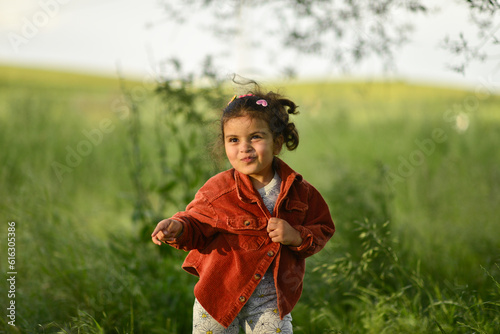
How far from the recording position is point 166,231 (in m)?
2.09

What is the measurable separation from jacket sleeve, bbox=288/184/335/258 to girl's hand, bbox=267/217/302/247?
0.05m

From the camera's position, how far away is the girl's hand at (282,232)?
7.03 ft

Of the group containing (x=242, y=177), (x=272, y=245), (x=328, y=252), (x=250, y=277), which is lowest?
(x=328, y=252)

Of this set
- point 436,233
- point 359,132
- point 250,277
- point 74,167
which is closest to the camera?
point 250,277

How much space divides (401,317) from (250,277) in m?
1.34

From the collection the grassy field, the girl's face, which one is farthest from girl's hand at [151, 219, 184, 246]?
the grassy field

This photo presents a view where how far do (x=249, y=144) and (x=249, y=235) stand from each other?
46cm

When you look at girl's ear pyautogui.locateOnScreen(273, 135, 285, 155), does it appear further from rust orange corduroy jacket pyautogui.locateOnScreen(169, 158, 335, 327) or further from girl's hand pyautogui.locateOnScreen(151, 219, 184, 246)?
girl's hand pyautogui.locateOnScreen(151, 219, 184, 246)

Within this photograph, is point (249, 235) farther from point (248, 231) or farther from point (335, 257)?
point (335, 257)

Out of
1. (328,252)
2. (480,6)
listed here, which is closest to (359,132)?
(328,252)

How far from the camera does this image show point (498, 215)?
14.5 ft

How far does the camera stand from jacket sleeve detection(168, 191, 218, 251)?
2.23 meters

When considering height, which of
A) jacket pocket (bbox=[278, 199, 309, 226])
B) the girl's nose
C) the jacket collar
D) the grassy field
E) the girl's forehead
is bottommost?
the grassy field

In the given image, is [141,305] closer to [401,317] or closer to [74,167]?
[401,317]
